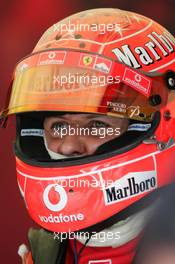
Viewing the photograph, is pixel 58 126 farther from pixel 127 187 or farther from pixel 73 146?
pixel 127 187

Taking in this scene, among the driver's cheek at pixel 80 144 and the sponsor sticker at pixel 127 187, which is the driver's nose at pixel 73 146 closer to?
the driver's cheek at pixel 80 144

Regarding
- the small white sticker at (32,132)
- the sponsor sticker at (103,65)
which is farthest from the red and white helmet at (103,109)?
the small white sticker at (32,132)

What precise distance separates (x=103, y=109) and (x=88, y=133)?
101 mm

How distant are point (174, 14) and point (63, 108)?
849 mm

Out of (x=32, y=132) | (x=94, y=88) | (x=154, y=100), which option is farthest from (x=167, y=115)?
(x=32, y=132)

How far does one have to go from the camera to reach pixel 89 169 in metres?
0.94

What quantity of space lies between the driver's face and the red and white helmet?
0.02 meters

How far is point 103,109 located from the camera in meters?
0.93

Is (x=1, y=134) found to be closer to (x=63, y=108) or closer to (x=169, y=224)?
(x=63, y=108)

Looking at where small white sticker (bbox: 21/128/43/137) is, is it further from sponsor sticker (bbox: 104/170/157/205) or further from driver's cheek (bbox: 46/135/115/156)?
sponsor sticker (bbox: 104/170/157/205)

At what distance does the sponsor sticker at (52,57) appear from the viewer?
961 mm

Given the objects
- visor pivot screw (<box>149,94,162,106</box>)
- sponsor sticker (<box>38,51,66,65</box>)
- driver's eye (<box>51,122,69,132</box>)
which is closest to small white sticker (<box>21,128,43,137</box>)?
driver's eye (<box>51,122,69,132</box>)

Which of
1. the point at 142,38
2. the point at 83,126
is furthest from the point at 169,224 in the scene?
the point at 142,38

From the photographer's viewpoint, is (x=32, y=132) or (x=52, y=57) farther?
(x=32, y=132)
